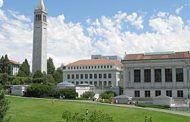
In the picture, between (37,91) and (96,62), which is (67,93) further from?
(96,62)

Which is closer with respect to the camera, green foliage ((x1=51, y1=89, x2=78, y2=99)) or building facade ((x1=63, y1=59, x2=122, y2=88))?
green foliage ((x1=51, y1=89, x2=78, y2=99))

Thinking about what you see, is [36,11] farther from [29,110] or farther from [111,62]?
[29,110]

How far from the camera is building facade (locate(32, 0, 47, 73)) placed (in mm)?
156125

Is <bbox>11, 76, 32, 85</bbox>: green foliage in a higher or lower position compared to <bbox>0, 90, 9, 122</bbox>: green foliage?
higher

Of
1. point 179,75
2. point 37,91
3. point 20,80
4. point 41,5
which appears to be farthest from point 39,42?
point 179,75

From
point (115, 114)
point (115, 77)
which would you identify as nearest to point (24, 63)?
point (115, 77)

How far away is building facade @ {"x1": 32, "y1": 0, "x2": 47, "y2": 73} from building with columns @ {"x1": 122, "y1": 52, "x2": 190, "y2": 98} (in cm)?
6626

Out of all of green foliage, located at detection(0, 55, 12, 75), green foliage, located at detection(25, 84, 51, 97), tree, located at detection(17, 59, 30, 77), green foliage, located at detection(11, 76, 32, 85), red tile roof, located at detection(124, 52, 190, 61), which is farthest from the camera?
tree, located at detection(17, 59, 30, 77)

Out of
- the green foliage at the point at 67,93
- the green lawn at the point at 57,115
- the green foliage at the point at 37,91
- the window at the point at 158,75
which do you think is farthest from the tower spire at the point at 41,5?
the green lawn at the point at 57,115

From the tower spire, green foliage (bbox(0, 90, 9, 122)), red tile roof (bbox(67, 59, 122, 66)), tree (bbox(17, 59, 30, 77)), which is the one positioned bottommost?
green foliage (bbox(0, 90, 9, 122))

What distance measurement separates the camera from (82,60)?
155m

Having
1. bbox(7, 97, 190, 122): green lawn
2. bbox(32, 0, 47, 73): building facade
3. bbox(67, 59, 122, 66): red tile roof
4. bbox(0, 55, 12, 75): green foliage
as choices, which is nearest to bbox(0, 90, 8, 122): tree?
bbox(7, 97, 190, 122): green lawn

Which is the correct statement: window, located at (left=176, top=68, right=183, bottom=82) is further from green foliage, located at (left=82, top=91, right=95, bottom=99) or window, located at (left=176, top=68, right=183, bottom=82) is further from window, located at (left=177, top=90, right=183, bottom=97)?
green foliage, located at (left=82, top=91, right=95, bottom=99)

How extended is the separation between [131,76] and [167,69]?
422 inches
